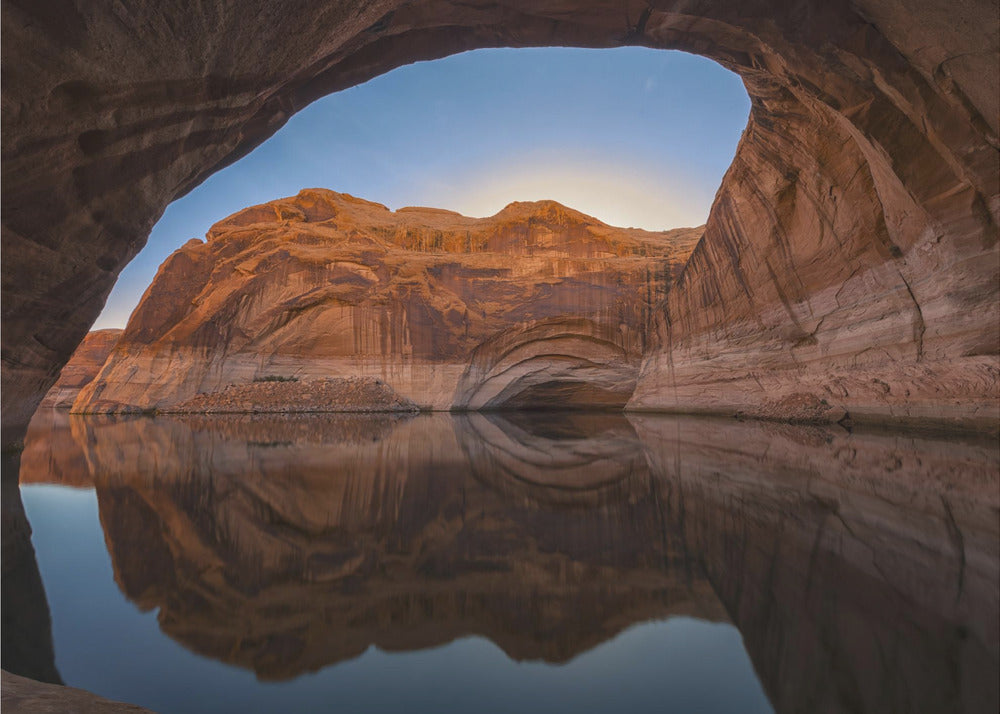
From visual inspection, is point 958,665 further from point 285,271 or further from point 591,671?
point 285,271

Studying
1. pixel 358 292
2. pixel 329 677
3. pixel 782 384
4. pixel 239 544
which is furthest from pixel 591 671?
pixel 358 292

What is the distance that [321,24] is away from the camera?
377 cm

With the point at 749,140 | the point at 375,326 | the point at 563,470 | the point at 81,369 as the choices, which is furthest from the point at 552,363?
the point at 81,369

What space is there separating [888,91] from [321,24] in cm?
736

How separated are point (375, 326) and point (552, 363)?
8.82m

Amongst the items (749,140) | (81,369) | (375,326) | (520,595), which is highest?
(749,140)

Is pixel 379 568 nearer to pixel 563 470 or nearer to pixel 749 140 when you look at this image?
pixel 563 470

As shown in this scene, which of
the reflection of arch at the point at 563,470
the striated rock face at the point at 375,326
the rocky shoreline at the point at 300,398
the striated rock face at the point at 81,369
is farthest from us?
the striated rock face at the point at 81,369

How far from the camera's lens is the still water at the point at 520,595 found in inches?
55.1

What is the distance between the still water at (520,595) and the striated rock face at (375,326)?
54.7ft

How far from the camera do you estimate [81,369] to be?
1619 inches

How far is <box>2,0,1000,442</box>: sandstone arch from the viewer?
276 centimetres

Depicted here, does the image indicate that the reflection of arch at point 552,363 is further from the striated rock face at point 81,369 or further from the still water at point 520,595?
the striated rock face at point 81,369

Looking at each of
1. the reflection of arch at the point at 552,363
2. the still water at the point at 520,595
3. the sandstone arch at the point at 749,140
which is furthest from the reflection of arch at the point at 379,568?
the reflection of arch at the point at 552,363
